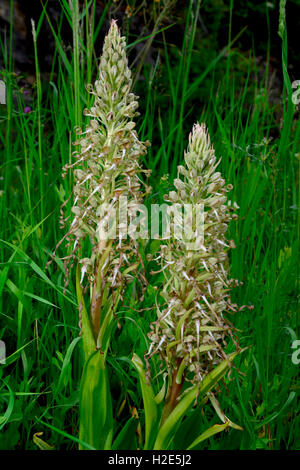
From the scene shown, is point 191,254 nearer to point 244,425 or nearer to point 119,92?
point 119,92

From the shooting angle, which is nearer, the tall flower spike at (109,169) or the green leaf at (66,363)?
the tall flower spike at (109,169)

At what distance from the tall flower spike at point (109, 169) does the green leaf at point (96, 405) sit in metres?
0.13

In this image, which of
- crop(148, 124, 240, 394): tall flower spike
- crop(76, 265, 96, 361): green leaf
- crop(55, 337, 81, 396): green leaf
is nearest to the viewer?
crop(148, 124, 240, 394): tall flower spike

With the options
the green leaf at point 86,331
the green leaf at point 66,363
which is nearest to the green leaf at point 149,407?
the green leaf at point 86,331

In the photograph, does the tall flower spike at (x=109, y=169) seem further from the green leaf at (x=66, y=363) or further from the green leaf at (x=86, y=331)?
the green leaf at (x=66, y=363)

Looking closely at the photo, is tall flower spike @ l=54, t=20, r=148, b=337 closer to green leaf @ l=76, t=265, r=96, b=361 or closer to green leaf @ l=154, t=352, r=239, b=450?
green leaf @ l=76, t=265, r=96, b=361

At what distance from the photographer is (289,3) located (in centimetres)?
707

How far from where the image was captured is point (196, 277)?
1395 millimetres

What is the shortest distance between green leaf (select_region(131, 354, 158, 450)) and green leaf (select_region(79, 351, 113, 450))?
4.0 inches

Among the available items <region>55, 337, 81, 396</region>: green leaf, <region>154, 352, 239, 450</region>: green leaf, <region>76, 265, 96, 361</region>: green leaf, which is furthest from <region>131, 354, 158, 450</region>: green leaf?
<region>55, 337, 81, 396</region>: green leaf

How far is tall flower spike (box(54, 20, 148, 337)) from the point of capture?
Answer: 142 cm

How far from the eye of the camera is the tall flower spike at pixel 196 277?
4.39ft

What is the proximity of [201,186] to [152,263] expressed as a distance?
3.99ft

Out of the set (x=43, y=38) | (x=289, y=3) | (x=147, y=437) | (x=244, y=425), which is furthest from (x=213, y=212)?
(x=289, y=3)
